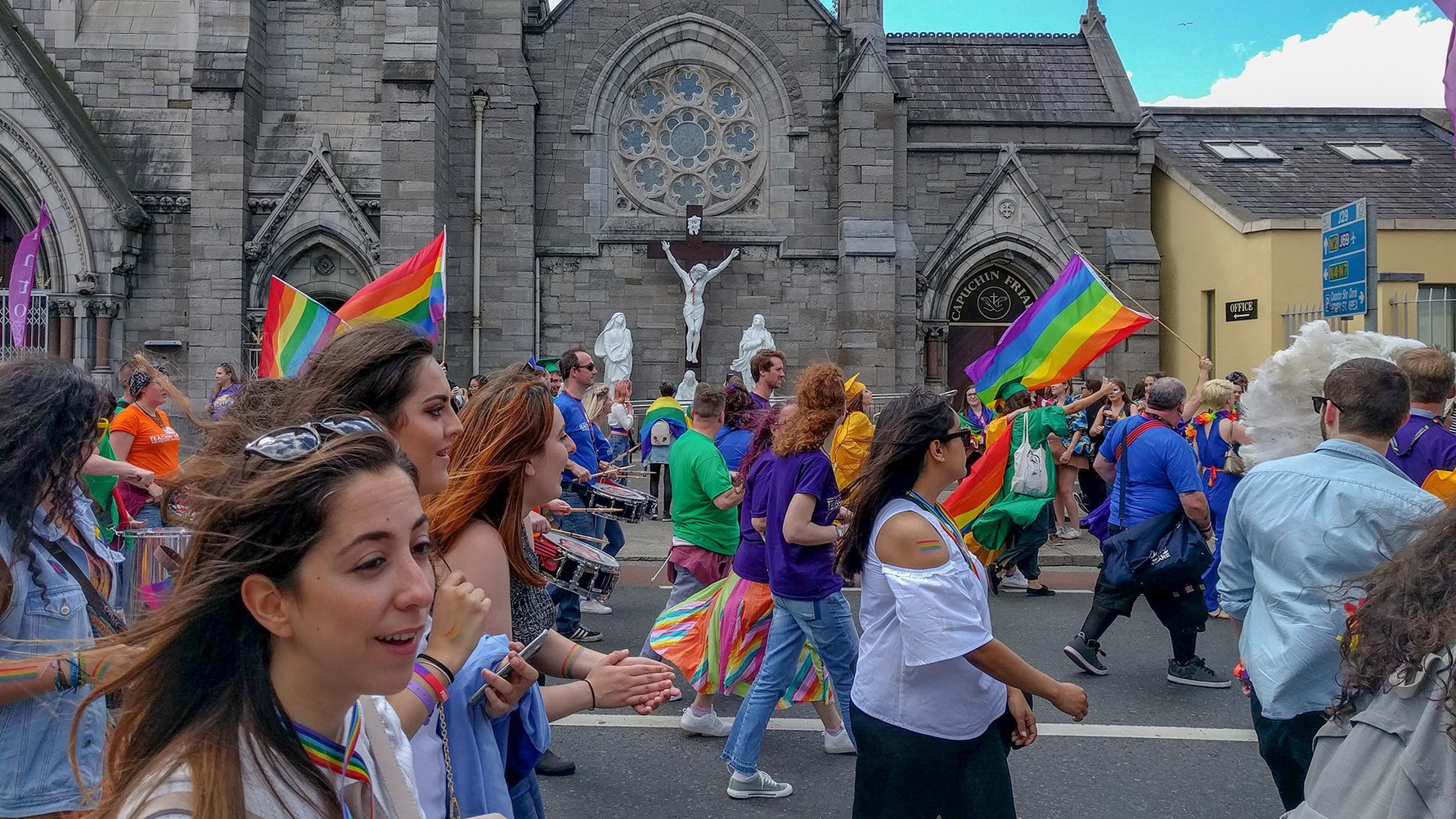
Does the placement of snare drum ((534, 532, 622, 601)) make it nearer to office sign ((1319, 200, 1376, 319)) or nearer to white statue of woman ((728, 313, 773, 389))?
office sign ((1319, 200, 1376, 319))

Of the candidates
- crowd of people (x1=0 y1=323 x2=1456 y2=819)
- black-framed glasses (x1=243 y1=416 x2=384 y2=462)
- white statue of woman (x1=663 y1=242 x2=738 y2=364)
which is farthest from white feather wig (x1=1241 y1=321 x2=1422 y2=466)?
white statue of woman (x1=663 y1=242 x2=738 y2=364)

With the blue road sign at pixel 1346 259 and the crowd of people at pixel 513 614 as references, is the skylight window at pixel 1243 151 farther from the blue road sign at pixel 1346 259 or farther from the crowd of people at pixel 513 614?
the crowd of people at pixel 513 614

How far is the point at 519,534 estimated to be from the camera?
2705mm

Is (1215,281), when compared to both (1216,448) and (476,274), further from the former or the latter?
(476,274)

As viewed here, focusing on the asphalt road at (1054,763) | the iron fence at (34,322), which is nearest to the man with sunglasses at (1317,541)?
the asphalt road at (1054,763)

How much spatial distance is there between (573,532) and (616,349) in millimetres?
10749

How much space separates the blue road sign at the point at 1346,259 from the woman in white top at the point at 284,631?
9.21 metres

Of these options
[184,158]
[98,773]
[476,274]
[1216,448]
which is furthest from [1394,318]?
[184,158]

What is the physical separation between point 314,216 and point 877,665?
600 inches

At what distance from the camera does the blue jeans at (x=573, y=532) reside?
6.53 meters

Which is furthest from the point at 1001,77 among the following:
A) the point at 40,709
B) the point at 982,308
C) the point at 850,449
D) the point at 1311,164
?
the point at 40,709

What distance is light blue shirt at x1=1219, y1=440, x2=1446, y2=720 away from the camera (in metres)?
2.96

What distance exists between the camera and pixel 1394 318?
13.9m

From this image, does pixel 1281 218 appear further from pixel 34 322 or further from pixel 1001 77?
pixel 34 322
